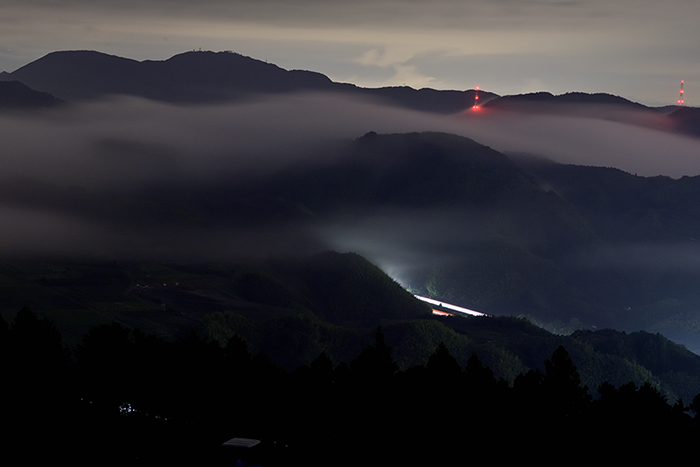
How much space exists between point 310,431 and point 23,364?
27871mm

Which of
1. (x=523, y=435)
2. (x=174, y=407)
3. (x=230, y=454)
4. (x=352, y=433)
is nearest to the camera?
(x=230, y=454)

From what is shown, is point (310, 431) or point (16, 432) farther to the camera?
point (310, 431)

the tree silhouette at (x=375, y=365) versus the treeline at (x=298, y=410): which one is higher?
the tree silhouette at (x=375, y=365)

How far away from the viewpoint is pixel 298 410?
84.8 m

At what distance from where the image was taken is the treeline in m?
75.6

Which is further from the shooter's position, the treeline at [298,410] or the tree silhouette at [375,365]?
the tree silhouette at [375,365]

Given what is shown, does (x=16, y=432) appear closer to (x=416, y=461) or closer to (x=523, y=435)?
(x=416, y=461)

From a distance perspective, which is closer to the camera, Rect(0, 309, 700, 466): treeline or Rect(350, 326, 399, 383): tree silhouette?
Rect(0, 309, 700, 466): treeline

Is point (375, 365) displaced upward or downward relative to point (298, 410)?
upward

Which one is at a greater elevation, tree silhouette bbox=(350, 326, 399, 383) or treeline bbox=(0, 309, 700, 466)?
tree silhouette bbox=(350, 326, 399, 383)

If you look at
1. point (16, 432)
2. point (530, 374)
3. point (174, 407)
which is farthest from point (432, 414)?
point (16, 432)

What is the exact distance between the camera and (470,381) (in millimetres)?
81000

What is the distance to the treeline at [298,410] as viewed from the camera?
248 ft

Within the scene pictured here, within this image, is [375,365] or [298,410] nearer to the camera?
[298,410]
